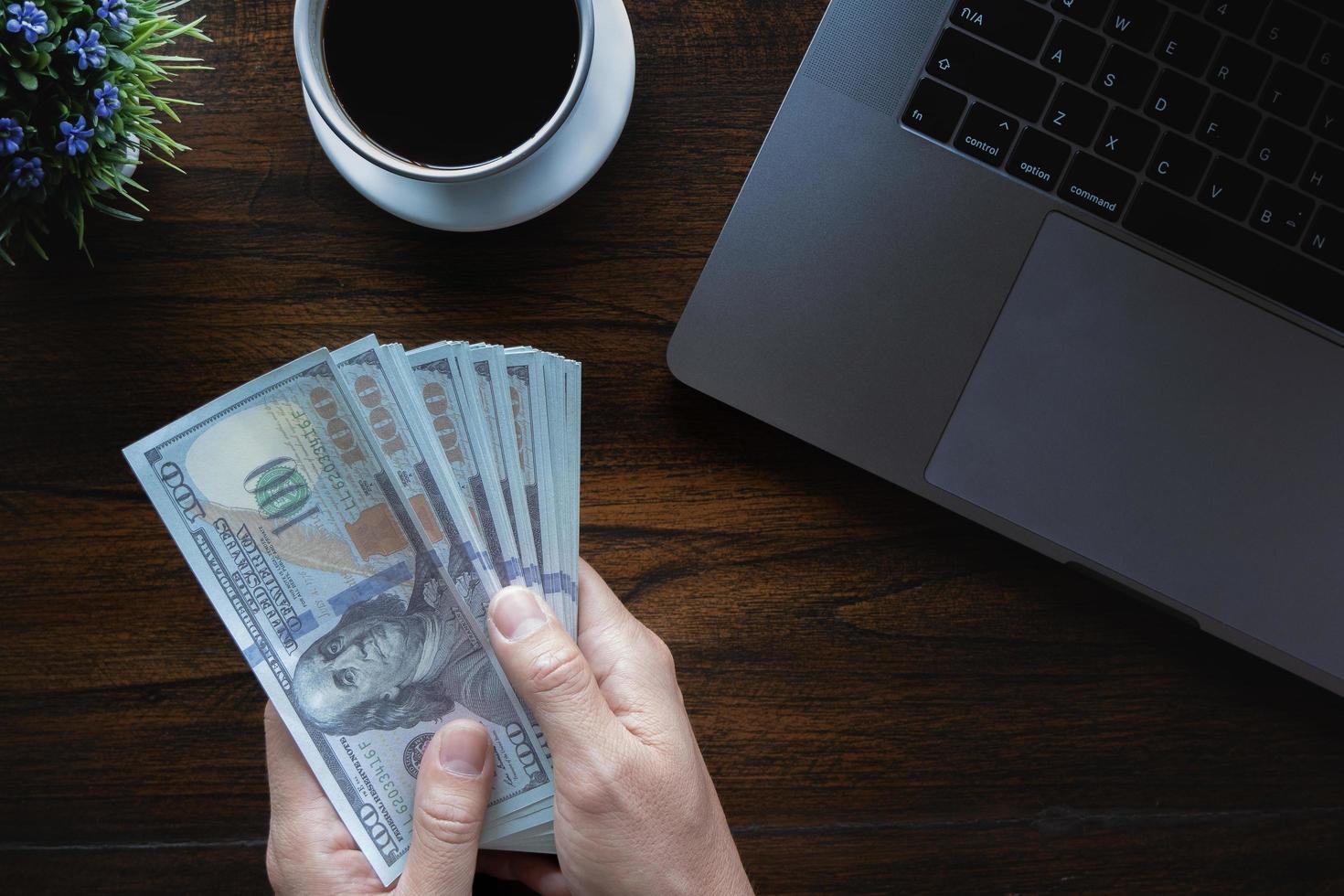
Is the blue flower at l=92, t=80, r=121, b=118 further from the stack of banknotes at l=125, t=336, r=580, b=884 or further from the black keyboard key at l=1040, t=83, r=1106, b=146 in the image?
the black keyboard key at l=1040, t=83, r=1106, b=146

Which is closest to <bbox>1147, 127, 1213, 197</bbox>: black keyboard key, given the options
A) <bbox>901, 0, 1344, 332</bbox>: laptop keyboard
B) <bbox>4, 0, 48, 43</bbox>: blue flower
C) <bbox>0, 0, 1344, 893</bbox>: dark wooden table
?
<bbox>901, 0, 1344, 332</bbox>: laptop keyboard

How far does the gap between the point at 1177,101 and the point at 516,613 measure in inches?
19.3

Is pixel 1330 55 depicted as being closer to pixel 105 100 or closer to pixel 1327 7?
pixel 1327 7

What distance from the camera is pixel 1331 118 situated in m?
0.54

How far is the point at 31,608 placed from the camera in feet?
2.02

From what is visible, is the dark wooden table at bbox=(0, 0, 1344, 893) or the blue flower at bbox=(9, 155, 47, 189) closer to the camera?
the blue flower at bbox=(9, 155, 47, 189)

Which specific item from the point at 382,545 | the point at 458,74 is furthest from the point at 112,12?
the point at 382,545

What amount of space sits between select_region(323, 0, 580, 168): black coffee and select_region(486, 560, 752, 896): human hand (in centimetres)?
26

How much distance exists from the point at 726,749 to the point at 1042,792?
0.23m

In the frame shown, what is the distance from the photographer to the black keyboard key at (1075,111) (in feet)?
1.76

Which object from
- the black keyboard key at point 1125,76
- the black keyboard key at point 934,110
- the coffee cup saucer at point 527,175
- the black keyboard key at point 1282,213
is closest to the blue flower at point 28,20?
the coffee cup saucer at point 527,175

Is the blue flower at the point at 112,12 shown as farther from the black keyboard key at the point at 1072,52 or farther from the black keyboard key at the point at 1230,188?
the black keyboard key at the point at 1230,188

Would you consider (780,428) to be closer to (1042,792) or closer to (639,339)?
(639,339)

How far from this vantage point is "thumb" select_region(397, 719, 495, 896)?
0.51 m
